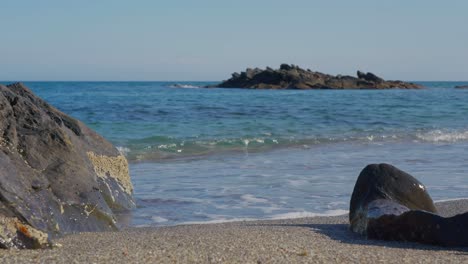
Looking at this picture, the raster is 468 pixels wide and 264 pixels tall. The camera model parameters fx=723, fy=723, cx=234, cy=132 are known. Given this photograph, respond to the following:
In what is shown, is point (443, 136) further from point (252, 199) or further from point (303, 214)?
point (303, 214)

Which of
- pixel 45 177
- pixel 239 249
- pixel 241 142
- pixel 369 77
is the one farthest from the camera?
pixel 369 77

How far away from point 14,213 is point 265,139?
1232 centimetres

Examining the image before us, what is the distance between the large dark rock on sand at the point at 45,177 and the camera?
5.38 meters

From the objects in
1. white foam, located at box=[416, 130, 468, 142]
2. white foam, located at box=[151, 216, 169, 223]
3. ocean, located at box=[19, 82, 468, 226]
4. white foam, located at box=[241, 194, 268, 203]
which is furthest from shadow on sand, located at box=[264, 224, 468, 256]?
white foam, located at box=[416, 130, 468, 142]

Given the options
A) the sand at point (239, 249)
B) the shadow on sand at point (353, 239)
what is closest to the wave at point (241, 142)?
the shadow on sand at point (353, 239)

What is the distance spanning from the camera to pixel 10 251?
4762mm

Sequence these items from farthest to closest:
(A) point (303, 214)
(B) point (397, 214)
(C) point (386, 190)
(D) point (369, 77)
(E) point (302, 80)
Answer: (D) point (369, 77) → (E) point (302, 80) → (A) point (303, 214) → (C) point (386, 190) → (B) point (397, 214)

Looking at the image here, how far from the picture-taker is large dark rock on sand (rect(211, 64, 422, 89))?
63.5 m

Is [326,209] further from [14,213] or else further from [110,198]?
[14,213]

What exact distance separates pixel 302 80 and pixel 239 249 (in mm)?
59227

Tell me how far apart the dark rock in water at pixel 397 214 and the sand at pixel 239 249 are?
12 centimetres

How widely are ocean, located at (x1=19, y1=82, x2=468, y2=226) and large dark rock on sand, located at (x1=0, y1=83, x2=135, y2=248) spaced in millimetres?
711

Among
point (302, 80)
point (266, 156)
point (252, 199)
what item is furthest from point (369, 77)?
point (252, 199)

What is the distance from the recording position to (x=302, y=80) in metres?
63.7
